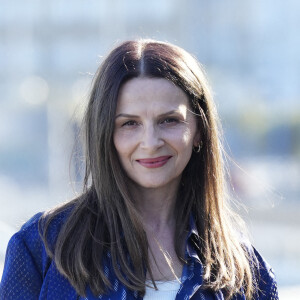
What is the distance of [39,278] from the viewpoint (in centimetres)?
212

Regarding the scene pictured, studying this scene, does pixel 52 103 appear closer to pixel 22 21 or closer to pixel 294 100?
pixel 22 21

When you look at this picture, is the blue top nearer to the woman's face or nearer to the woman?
the woman

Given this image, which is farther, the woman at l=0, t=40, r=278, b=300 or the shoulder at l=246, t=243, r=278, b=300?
the shoulder at l=246, t=243, r=278, b=300

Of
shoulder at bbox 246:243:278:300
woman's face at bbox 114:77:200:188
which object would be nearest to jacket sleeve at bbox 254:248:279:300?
shoulder at bbox 246:243:278:300

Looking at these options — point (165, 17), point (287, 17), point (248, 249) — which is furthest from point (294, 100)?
point (248, 249)

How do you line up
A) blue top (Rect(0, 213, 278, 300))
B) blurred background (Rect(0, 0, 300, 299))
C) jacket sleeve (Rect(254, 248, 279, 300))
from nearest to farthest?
blue top (Rect(0, 213, 278, 300)), jacket sleeve (Rect(254, 248, 279, 300)), blurred background (Rect(0, 0, 300, 299))

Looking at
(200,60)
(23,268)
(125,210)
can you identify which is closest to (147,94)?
(125,210)

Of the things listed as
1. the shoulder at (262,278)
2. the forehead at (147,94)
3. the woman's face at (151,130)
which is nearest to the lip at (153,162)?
the woman's face at (151,130)

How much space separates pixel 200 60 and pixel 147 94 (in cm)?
1117

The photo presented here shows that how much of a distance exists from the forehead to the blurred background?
768cm

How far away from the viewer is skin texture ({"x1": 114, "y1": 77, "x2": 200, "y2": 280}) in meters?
2.15

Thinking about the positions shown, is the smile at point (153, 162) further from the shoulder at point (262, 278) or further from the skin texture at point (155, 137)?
the shoulder at point (262, 278)

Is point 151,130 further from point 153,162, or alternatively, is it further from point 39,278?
point 39,278

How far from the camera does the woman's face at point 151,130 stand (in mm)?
2148
